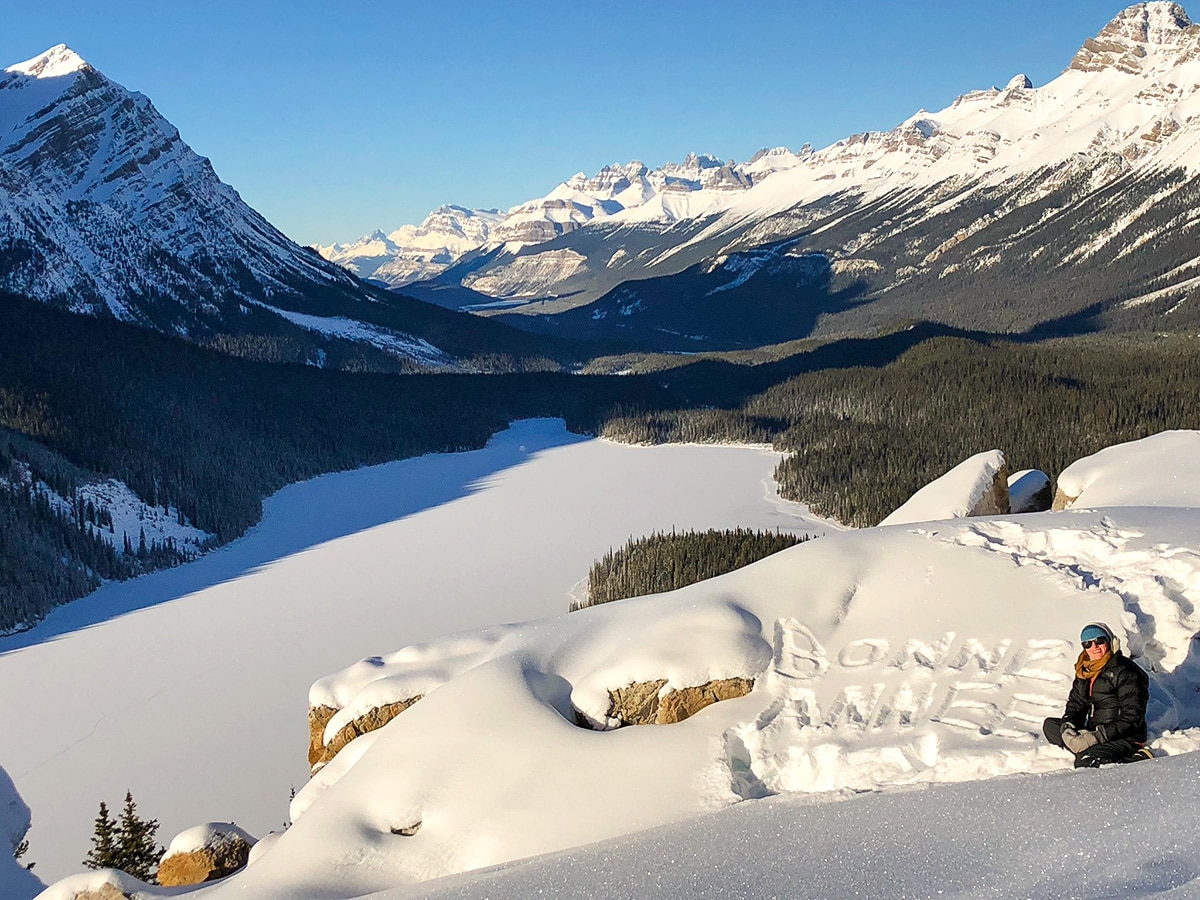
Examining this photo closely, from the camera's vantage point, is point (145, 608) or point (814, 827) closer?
point (814, 827)

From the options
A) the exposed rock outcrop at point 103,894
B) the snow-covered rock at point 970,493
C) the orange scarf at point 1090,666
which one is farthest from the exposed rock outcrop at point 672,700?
the snow-covered rock at point 970,493

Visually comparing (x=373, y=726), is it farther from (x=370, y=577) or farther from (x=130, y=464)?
(x=130, y=464)

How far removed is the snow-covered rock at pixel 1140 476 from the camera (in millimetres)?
33603

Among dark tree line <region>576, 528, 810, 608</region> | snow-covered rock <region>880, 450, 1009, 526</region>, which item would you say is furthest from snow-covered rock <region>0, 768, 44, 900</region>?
dark tree line <region>576, 528, 810, 608</region>

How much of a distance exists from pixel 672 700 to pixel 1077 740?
8.24 metres

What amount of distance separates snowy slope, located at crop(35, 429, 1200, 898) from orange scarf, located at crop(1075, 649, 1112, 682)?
152cm

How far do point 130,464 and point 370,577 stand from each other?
4255cm

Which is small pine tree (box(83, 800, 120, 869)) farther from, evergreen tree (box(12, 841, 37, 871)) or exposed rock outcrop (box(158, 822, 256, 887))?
exposed rock outcrop (box(158, 822, 256, 887))

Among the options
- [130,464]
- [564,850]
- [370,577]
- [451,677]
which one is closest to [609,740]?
[564,850]

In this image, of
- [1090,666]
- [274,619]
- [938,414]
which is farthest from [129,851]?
[938,414]

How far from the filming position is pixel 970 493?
39969 millimetres

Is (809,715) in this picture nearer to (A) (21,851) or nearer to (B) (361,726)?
(B) (361,726)

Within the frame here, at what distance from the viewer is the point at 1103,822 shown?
12609 mm

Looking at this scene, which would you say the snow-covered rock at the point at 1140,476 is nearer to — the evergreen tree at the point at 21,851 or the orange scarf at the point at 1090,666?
the orange scarf at the point at 1090,666
